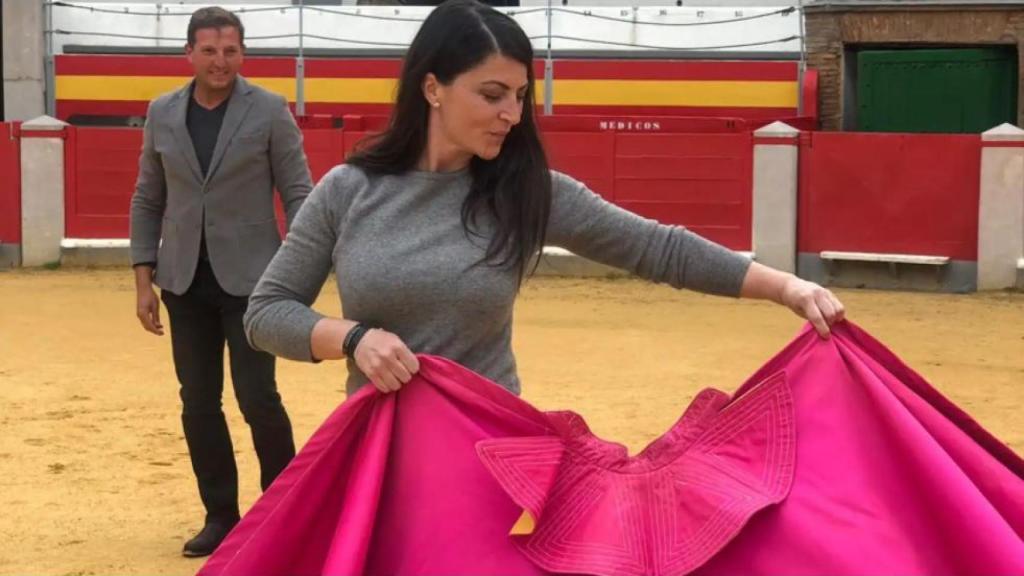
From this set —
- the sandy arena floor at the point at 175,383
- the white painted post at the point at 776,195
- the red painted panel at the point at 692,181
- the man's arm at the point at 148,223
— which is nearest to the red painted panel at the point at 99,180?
the sandy arena floor at the point at 175,383

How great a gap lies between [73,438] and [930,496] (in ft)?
13.9

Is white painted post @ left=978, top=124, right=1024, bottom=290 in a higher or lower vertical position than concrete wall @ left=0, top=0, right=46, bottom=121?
lower

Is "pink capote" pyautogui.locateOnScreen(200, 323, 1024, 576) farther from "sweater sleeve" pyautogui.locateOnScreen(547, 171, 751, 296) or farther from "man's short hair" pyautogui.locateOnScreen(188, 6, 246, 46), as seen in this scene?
"man's short hair" pyautogui.locateOnScreen(188, 6, 246, 46)

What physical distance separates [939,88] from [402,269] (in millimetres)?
12331

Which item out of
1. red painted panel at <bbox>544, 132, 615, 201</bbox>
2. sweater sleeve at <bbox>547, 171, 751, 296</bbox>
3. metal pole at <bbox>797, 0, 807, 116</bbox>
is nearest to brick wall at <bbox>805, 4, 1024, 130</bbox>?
metal pole at <bbox>797, 0, 807, 116</bbox>

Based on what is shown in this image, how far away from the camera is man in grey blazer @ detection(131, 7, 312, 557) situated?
14.3 feet

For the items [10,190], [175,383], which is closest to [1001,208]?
[175,383]

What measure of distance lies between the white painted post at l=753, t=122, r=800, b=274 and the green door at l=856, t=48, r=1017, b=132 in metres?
2.69

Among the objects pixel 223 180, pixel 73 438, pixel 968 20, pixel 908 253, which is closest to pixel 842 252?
pixel 908 253

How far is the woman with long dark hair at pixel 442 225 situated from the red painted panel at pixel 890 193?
29.8 feet

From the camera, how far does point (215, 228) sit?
441 cm

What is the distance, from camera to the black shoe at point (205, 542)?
14.8ft

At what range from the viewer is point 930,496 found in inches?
98.8

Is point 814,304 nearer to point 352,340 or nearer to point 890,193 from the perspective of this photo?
point 352,340
